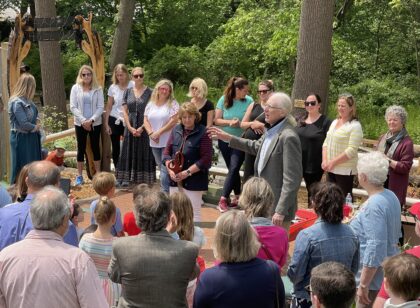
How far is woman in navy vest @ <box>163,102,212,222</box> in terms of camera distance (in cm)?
750

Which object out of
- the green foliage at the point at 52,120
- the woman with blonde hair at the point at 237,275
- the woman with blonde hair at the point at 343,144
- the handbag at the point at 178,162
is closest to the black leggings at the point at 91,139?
the handbag at the point at 178,162

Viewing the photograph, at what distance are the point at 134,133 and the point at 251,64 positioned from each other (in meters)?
12.6

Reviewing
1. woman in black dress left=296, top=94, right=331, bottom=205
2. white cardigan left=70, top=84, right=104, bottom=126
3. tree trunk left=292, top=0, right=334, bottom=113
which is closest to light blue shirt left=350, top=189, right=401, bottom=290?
woman in black dress left=296, top=94, right=331, bottom=205

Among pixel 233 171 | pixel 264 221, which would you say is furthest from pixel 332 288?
pixel 233 171

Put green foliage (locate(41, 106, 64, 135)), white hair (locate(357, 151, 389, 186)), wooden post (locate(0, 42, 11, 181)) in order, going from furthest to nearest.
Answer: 1. green foliage (locate(41, 106, 64, 135))
2. wooden post (locate(0, 42, 11, 181))
3. white hair (locate(357, 151, 389, 186))

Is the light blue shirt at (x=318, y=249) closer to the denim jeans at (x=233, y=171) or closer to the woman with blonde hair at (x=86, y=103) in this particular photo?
the denim jeans at (x=233, y=171)

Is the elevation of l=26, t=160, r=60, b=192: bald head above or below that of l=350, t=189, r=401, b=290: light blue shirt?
above

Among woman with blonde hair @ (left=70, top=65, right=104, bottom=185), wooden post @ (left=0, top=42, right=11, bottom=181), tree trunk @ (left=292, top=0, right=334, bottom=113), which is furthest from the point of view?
wooden post @ (left=0, top=42, right=11, bottom=181)

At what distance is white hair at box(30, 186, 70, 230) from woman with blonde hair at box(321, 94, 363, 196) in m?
4.37

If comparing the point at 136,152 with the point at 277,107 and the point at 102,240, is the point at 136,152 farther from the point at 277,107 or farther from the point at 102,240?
the point at 102,240

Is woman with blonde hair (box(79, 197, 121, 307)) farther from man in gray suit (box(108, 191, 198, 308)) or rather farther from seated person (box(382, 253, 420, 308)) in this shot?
seated person (box(382, 253, 420, 308))

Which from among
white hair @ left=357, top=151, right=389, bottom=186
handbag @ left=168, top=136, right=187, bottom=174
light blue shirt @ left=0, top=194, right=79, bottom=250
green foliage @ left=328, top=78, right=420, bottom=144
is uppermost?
white hair @ left=357, top=151, right=389, bottom=186

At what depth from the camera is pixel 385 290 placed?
3.80 metres

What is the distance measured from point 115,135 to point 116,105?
0.49 metres
